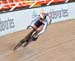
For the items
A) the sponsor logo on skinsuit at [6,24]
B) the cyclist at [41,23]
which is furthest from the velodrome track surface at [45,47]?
the cyclist at [41,23]

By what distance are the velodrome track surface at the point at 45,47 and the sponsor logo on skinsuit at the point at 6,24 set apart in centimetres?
41

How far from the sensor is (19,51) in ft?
35.4

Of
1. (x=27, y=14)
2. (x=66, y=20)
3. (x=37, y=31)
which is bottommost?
(x=66, y=20)

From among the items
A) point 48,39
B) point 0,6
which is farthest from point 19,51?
point 0,6

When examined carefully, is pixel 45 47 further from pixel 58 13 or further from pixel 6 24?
pixel 58 13

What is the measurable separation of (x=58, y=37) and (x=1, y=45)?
284 centimetres

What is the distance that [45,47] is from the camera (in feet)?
38.4

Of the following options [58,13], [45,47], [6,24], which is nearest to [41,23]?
[45,47]

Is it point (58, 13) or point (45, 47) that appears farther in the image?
point (58, 13)

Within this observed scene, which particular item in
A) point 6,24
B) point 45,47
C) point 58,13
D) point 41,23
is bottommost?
point 58,13

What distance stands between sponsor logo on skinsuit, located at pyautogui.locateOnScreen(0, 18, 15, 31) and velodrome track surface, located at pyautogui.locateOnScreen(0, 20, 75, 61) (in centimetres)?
41

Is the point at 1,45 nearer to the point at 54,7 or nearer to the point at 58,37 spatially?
the point at 58,37

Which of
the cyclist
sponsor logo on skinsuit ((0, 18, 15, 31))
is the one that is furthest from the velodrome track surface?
the cyclist

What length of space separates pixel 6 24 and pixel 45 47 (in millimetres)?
2928
